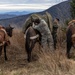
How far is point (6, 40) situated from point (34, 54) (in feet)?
4.74

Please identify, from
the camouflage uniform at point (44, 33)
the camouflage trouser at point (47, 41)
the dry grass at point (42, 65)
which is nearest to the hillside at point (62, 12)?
the camouflage uniform at point (44, 33)

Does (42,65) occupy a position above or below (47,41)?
below

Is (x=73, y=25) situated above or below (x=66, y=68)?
above

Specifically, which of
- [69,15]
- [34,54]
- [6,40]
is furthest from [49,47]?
[69,15]

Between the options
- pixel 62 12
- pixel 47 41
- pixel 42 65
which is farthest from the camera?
pixel 62 12

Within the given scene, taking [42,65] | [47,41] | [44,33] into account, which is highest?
[44,33]

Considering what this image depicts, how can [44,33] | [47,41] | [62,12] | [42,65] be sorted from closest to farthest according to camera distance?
[42,65] → [44,33] → [47,41] → [62,12]

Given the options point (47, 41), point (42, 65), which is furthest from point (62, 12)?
point (42, 65)

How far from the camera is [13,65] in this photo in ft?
44.6

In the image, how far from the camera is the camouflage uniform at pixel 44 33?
1470cm

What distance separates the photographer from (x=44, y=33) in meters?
14.8

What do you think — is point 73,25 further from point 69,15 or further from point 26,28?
point 69,15

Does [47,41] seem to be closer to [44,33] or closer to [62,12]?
[44,33]

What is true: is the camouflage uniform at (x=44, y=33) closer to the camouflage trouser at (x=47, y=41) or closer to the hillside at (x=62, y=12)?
the camouflage trouser at (x=47, y=41)
